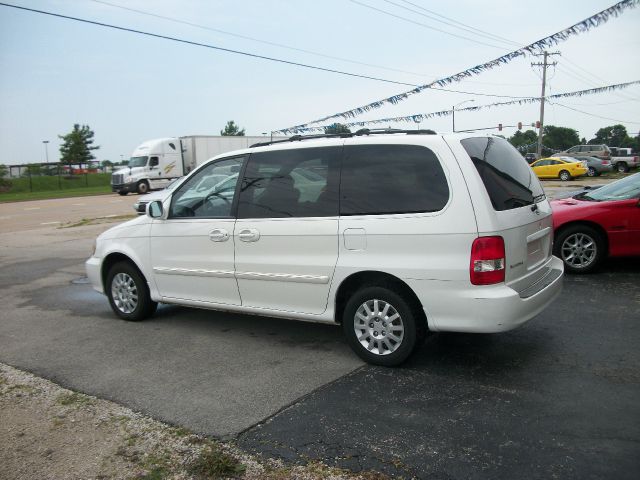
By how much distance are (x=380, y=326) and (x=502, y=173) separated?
4.96 feet

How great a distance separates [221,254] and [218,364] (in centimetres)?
103

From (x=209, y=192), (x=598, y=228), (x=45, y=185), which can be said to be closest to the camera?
(x=209, y=192)

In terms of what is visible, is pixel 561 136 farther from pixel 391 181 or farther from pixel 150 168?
pixel 391 181

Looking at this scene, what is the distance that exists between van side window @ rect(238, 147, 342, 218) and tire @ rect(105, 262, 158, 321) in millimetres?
1670

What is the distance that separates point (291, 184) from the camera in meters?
4.81

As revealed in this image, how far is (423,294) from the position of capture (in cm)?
409

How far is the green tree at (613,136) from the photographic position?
361 ft

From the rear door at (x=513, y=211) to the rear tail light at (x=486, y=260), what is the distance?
63 millimetres

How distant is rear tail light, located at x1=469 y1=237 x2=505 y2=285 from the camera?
3.87 meters

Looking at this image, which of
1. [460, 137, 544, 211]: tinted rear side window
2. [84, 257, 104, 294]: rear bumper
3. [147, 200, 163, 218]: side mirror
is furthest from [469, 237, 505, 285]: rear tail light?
[84, 257, 104, 294]: rear bumper

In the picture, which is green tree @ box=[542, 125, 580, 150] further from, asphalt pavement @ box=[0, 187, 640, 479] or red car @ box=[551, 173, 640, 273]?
asphalt pavement @ box=[0, 187, 640, 479]

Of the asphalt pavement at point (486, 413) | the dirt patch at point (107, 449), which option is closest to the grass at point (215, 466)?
the dirt patch at point (107, 449)

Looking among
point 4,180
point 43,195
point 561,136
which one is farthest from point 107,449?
point 561,136

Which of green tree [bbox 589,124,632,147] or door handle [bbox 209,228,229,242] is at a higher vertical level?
green tree [bbox 589,124,632,147]
